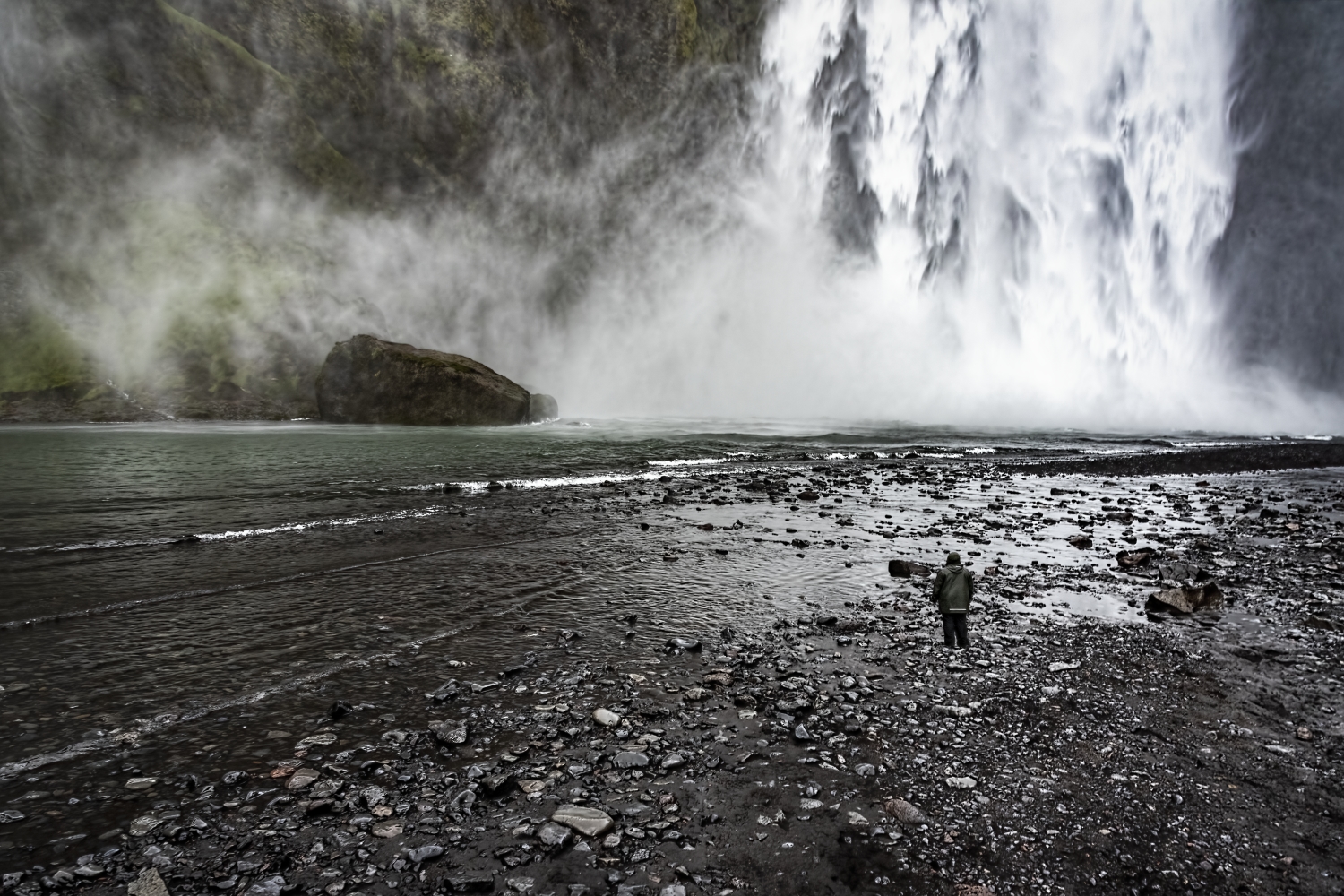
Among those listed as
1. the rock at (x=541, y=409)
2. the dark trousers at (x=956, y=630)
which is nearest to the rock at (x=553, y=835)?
the dark trousers at (x=956, y=630)

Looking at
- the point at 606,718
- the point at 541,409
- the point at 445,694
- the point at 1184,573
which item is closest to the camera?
the point at 606,718

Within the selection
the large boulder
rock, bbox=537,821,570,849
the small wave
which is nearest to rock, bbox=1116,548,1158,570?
rock, bbox=537,821,570,849

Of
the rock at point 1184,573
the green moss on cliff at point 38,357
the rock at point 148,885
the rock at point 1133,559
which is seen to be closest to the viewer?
the rock at point 148,885

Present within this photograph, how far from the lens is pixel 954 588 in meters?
6.84

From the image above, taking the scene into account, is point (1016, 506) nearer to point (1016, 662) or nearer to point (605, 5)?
point (1016, 662)

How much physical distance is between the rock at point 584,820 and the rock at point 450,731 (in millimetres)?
1194

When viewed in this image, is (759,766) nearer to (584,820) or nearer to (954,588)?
(584,820)

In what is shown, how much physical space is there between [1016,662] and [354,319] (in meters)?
76.9

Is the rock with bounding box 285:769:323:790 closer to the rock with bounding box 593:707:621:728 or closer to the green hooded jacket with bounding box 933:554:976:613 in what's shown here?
the rock with bounding box 593:707:621:728

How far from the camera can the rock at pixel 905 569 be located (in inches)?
393

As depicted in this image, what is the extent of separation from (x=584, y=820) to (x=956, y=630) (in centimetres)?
494

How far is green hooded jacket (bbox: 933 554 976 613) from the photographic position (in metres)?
6.82


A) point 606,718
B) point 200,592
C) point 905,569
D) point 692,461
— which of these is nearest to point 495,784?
point 606,718

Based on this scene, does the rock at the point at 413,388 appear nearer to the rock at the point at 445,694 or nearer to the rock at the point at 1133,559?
the rock at the point at 1133,559
